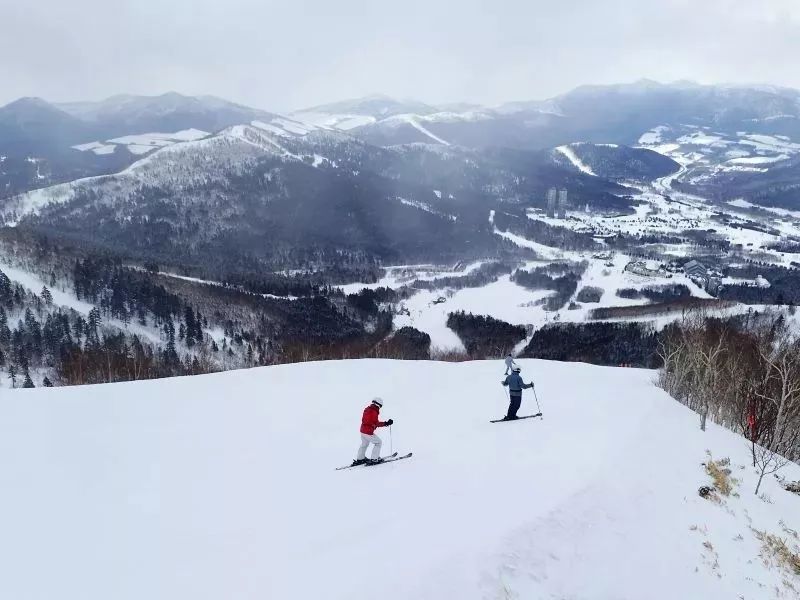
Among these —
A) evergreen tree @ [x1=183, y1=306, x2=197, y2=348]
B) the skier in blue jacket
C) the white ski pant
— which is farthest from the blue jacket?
evergreen tree @ [x1=183, y1=306, x2=197, y2=348]

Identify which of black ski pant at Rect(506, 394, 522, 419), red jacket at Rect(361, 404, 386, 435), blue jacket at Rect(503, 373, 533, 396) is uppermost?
red jacket at Rect(361, 404, 386, 435)

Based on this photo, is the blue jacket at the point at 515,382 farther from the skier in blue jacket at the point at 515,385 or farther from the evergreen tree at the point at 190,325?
the evergreen tree at the point at 190,325

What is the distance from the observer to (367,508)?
13.1m

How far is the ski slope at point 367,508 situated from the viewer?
10.9 meters

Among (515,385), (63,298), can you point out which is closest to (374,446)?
(515,385)

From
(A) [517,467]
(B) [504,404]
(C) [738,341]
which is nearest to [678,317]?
(C) [738,341]

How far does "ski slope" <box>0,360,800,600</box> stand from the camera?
1095cm

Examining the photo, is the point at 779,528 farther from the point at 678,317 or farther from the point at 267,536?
the point at 678,317

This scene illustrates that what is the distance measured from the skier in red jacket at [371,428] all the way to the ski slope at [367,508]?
1.55 feet

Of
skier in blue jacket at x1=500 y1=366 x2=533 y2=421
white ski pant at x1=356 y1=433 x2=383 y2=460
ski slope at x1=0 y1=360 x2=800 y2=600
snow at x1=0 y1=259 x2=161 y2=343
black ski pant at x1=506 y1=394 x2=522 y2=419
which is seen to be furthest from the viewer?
snow at x1=0 y1=259 x2=161 y2=343

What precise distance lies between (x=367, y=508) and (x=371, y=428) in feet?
10.9

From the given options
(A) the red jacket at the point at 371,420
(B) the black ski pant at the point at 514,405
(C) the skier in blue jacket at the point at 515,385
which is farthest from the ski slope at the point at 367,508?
(A) the red jacket at the point at 371,420

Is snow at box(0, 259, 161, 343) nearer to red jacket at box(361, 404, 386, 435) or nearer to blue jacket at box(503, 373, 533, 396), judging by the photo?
blue jacket at box(503, 373, 533, 396)

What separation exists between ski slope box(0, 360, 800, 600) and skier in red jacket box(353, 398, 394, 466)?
47cm
